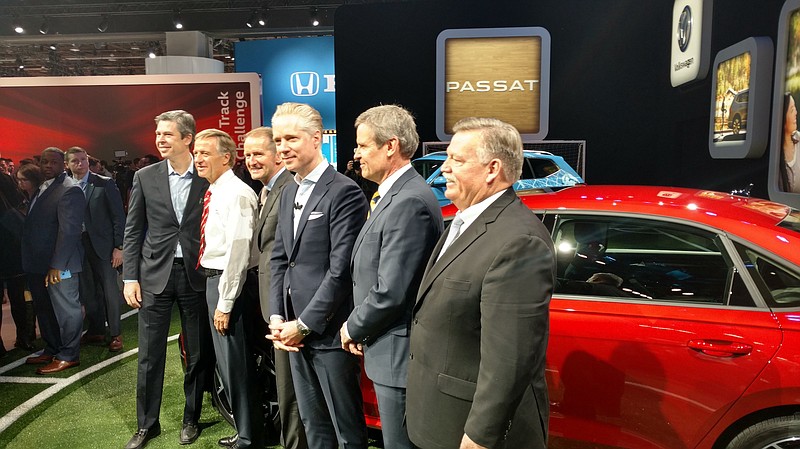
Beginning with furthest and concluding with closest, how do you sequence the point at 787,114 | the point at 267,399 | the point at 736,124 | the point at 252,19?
the point at 252,19
the point at 736,124
the point at 787,114
the point at 267,399

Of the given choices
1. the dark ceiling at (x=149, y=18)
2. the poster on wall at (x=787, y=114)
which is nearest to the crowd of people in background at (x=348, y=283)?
the poster on wall at (x=787, y=114)

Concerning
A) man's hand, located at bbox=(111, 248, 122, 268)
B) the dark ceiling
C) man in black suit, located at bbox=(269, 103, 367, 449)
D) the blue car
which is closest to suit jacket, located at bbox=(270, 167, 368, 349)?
man in black suit, located at bbox=(269, 103, 367, 449)

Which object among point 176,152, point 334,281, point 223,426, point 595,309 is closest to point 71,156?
point 176,152

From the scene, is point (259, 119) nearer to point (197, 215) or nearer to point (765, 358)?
point (197, 215)

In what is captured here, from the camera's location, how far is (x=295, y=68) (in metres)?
10.9

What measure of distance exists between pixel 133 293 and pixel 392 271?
1770 millimetres

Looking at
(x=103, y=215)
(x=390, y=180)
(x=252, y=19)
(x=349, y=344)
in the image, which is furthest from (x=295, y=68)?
(x=349, y=344)

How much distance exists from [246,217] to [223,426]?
138 centimetres

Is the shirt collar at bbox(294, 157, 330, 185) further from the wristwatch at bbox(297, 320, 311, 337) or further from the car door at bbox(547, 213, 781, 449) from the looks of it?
the car door at bbox(547, 213, 781, 449)

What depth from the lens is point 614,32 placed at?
7.11 meters

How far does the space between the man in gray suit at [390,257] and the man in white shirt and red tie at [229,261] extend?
0.86 meters

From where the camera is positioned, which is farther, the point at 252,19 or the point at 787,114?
the point at 252,19

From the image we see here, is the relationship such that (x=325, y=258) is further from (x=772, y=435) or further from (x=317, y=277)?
(x=772, y=435)

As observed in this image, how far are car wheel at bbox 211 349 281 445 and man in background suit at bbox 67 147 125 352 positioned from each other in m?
2.04
